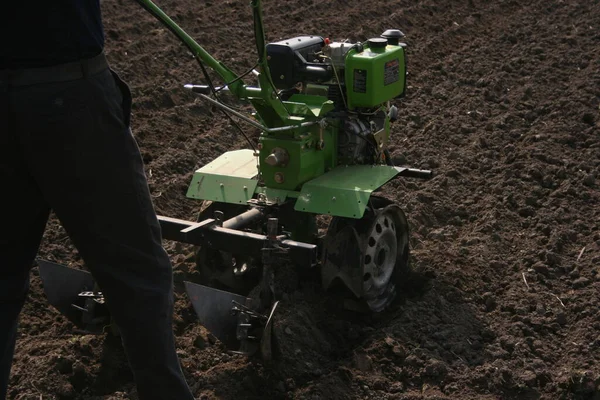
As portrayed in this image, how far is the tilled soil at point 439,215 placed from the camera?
13.4ft

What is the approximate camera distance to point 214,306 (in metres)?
4.02

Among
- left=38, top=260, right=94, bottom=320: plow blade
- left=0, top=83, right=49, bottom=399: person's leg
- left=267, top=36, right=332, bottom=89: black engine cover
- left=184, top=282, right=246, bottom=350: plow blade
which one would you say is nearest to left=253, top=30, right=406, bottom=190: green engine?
left=267, top=36, right=332, bottom=89: black engine cover

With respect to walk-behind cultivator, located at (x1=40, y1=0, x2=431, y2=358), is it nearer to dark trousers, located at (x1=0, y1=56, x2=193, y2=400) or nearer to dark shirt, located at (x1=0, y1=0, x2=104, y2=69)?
dark trousers, located at (x1=0, y1=56, x2=193, y2=400)

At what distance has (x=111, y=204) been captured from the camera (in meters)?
2.70

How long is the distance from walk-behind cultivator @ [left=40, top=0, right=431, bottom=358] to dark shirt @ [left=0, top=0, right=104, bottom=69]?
1421 millimetres

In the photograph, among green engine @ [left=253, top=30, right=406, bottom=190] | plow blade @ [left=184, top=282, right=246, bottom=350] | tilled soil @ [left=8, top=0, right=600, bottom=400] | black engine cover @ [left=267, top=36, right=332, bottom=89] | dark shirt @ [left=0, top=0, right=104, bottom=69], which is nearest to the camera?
dark shirt @ [left=0, top=0, right=104, bottom=69]

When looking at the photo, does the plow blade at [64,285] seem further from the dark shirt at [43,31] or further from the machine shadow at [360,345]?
the dark shirt at [43,31]

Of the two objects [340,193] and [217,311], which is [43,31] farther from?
[340,193]

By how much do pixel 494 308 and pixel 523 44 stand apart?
4.54 metres

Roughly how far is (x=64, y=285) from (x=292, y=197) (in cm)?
110

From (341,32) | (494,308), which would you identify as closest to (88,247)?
(494,308)

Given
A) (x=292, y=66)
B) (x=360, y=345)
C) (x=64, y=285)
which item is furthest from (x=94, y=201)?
(x=292, y=66)

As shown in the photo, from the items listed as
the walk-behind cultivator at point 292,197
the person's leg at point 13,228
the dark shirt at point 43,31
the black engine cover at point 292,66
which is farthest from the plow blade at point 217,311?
the dark shirt at point 43,31

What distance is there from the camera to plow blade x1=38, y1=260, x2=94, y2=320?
427 centimetres
